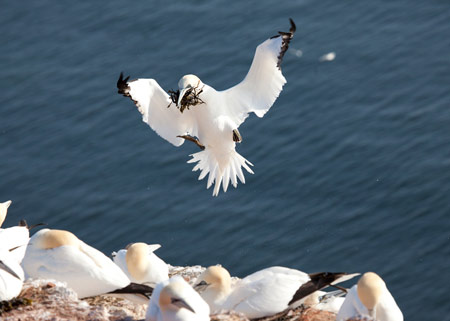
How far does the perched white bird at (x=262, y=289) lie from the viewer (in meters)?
8.79

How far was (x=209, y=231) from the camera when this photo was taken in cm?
1445

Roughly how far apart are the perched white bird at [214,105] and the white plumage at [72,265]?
2391mm

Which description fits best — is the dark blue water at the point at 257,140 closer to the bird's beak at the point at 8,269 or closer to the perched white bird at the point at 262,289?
the perched white bird at the point at 262,289

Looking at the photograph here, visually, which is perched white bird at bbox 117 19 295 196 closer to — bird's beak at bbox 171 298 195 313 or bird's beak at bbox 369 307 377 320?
bird's beak at bbox 369 307 377 320

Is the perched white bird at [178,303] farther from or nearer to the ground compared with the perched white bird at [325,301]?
farther from the ground

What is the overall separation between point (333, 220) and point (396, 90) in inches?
122

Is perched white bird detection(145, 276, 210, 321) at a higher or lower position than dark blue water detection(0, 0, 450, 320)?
higher

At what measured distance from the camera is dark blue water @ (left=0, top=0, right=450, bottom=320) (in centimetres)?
1399

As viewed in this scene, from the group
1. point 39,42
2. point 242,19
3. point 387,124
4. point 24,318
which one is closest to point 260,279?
point 24,318

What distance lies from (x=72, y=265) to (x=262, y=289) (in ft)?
5.57

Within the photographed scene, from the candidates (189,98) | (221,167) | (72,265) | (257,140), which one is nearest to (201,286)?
(72,265)

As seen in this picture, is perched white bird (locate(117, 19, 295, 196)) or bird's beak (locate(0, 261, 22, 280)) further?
perched white bird (locate(117, 19, 295, 196))

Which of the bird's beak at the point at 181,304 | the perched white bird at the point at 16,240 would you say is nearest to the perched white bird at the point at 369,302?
the bird's beak at the point at 181,304

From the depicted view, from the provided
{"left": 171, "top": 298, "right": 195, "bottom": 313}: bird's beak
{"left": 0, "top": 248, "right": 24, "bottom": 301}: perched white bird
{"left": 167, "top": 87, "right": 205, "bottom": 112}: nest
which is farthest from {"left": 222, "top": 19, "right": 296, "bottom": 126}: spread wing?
{"left": 171, "top": 298, "right": 195, "bottom": 313}: bird's beak
